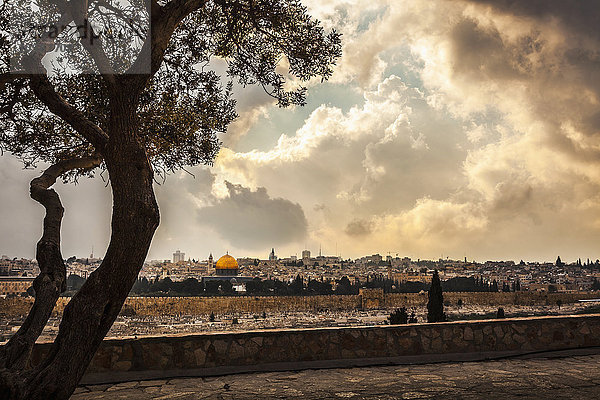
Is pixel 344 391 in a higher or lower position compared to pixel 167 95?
lower

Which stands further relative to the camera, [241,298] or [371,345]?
[241,298]

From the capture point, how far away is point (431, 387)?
228 inches

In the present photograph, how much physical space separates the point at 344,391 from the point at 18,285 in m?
86.3

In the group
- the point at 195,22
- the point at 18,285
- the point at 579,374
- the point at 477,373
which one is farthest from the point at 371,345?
the point at 18,285

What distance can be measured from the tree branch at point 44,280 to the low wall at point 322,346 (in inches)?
92.6

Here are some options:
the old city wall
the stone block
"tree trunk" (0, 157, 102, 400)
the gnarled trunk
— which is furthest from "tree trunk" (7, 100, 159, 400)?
the old city wall

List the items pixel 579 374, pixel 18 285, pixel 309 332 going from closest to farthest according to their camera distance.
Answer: pixel 579 374, pixel 309 332, pixel 18 285

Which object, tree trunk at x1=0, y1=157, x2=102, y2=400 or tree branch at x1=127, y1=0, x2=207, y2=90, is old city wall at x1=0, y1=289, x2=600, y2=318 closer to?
tree trunk at x1=0, y1=157, x2=102, y2=400

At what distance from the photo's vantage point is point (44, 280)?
177 inches

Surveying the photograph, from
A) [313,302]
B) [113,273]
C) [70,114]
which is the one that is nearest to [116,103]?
[70,114]

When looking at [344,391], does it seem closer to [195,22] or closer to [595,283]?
[195,22]

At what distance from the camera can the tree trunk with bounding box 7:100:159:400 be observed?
398cm

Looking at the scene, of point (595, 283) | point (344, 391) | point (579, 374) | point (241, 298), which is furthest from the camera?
point (595, 283)

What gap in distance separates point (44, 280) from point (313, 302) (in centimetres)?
10329
